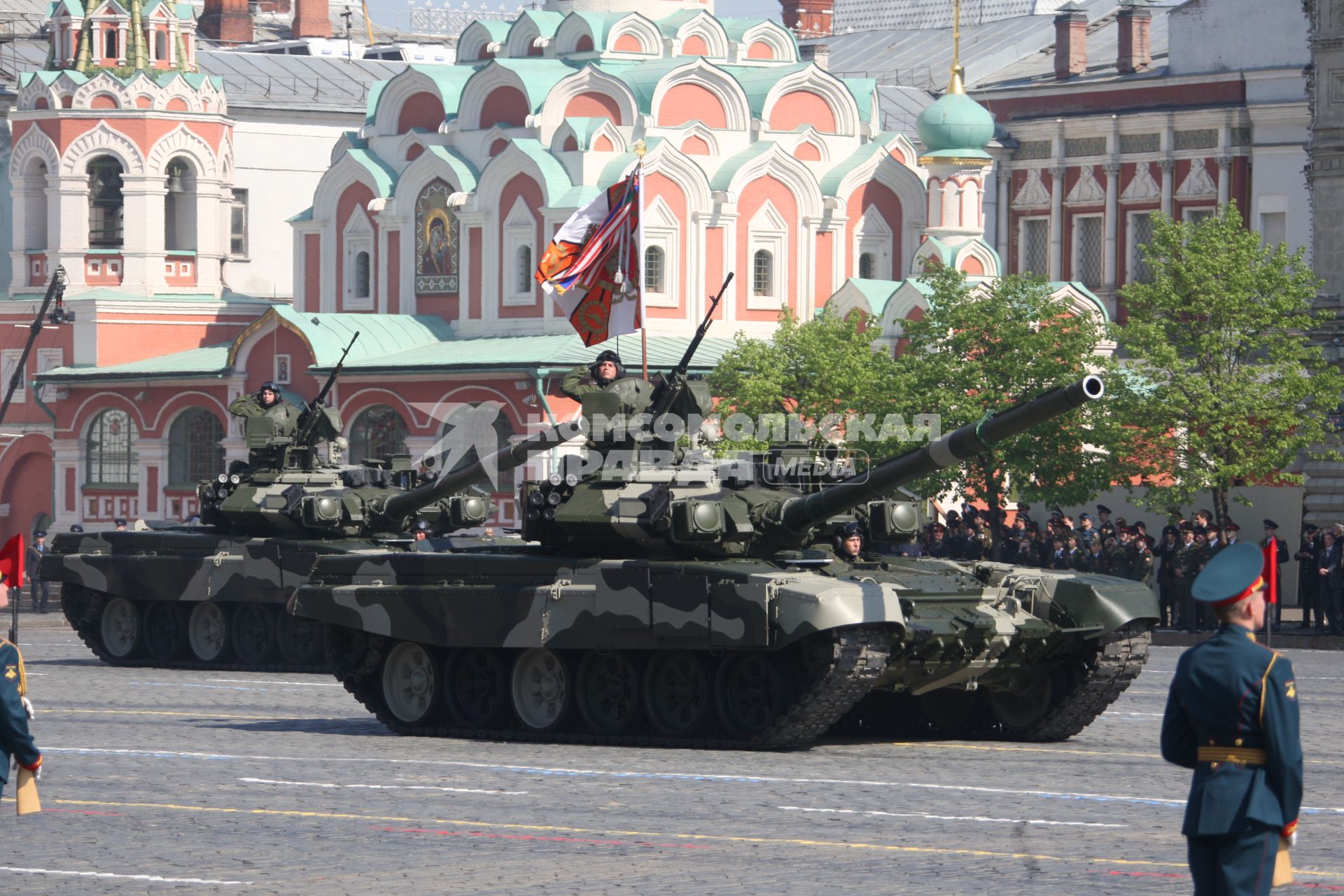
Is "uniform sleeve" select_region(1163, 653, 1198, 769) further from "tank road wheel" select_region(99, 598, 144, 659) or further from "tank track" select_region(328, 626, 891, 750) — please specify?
"tank road wheel" select_region(99, 598, 144, 659)

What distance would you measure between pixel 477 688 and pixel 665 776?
378cm

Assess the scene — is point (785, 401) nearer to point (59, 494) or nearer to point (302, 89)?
point (59, 494)

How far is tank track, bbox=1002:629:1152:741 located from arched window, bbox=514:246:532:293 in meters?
35.0

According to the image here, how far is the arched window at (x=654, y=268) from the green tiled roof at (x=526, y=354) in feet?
3.37

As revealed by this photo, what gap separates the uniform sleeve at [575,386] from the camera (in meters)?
20.4

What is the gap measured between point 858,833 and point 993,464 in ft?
90.5

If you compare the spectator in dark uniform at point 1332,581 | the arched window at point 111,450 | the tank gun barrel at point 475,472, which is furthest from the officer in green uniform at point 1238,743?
the arched window at point 111,450

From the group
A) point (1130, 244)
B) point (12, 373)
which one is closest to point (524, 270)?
point (12, 373)

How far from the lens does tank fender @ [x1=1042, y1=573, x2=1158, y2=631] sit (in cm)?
1855

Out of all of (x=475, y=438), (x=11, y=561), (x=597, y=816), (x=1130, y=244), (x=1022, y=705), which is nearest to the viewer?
(x=11, y=561)

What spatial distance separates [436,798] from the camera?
50.9 ft

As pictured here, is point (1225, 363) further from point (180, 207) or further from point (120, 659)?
point (180, 207)

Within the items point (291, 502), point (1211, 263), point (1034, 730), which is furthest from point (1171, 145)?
point (1034, 730)

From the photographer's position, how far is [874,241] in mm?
55750
